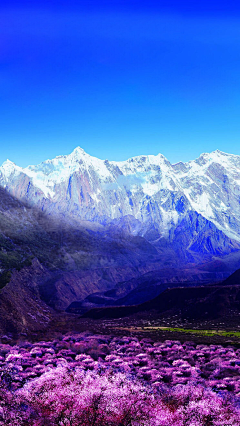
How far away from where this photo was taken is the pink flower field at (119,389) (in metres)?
30.5

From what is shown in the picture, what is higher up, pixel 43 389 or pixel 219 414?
pixel 43 389

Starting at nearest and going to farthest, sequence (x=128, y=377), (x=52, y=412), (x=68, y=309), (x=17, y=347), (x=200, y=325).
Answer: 1. (x=52, y=412)
2. (x=128, y=377)
3. (x=17, y=347)
4. (x=200, y=325)
5. (x=68, y=309)

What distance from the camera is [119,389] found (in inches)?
1407

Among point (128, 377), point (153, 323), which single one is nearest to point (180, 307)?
point (153, 323)

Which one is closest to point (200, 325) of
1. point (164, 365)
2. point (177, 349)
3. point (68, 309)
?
point (177, 349)

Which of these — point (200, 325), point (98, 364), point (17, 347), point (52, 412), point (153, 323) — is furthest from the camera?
point (153, 323)

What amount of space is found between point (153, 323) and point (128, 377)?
8043 cm

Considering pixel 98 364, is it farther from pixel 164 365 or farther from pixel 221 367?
pixel 221 367

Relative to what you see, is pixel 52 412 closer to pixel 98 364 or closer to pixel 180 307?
pixel 98 364

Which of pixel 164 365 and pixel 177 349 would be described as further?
pixel 177 349

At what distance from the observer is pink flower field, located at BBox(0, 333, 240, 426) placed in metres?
30.5

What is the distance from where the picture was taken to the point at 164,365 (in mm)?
56750

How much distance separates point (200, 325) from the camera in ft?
368

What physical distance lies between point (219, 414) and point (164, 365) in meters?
25.3
